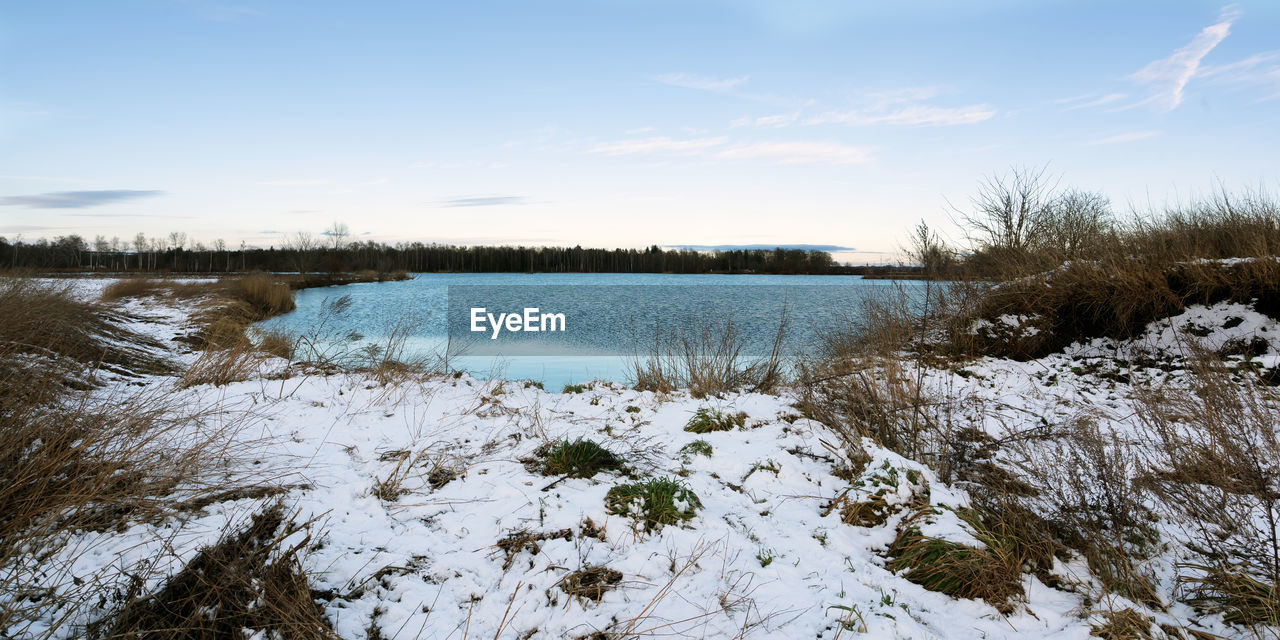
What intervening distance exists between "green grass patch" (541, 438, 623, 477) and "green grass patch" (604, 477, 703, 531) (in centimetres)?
48

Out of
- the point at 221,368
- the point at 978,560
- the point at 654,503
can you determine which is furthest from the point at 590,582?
the point at 221,368

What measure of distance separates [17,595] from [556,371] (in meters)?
9.19

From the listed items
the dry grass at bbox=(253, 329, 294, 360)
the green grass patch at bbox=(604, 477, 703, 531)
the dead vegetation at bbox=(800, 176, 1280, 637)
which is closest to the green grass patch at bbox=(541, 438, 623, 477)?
the green grass patch at bbox=(604, 477, 703, 531)

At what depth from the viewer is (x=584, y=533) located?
3.20 meters

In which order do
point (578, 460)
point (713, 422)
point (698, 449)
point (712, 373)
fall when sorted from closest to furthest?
1. point (578, 460)
2. point (698, 449)
3. point (713, 422)
4. point (712, 373)

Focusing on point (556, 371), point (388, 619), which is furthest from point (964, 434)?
point (556, 371)

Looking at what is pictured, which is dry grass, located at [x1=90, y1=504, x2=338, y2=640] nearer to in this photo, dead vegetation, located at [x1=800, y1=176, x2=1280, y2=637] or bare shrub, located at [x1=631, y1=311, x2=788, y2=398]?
dead vegetation, located at [x1=800, y1=176, x2=1280, y2=637]

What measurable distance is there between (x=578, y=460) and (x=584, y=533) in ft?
3.20

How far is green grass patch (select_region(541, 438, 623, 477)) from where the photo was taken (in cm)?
405

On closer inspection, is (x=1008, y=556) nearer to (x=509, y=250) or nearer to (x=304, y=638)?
(x=304, y=638)

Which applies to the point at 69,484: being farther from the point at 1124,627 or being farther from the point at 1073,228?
the point at 1073,228

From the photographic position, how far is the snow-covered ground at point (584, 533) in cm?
252

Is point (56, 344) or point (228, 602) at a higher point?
point (56, 344)

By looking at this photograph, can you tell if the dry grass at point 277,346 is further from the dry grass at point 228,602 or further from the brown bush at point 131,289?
the brown bush at point 131,289
